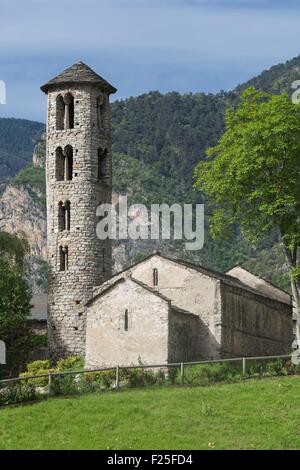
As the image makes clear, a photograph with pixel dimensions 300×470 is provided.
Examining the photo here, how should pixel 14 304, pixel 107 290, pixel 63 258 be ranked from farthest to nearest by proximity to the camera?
pixel 63 258 → pixel 14 304 → pixel 107 290

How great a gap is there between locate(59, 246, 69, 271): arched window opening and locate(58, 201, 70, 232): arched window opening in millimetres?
1335

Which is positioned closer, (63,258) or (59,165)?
(63,258)

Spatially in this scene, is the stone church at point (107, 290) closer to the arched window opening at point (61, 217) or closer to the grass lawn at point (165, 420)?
the arched window opening at point (61, 217)

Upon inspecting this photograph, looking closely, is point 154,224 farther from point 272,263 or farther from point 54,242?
point 54,242

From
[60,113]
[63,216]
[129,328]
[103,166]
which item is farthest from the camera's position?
[103,166]

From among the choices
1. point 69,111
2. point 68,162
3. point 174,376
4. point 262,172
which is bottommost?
point 174,376

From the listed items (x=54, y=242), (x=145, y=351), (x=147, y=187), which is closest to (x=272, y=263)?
(x=147, y=187)

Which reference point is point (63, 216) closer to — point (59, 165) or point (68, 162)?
point (59, 165)

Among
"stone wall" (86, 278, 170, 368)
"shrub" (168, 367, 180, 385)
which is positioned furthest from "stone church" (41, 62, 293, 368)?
"shrub" (168, 367, 180, 385)

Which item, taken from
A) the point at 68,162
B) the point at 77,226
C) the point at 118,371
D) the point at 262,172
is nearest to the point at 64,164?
the point at 68,162

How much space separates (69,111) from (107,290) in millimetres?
16243

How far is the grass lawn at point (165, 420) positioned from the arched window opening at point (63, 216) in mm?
26576

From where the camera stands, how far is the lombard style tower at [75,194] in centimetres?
7088

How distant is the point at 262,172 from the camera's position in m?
57.2
